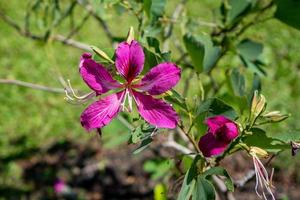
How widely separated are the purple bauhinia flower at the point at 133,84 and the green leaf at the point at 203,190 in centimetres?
13

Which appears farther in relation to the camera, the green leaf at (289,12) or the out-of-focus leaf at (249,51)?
the out-of-focus leaf at (249,51)

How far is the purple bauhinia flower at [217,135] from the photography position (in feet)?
2.84

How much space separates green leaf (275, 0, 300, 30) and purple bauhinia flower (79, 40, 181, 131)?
49cm

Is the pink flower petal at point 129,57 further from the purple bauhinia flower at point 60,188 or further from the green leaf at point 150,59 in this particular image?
the purple bauhinia flower at point 60,188

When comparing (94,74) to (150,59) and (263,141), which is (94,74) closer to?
(150,59)

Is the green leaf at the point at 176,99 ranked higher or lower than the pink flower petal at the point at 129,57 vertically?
lower

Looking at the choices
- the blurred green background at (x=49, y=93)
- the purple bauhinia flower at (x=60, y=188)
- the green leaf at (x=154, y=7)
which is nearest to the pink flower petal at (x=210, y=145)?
the green leaf at (x=154, y=7)

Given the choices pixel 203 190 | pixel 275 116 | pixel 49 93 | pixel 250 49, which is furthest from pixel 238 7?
pixel 49 93

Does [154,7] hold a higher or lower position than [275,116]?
higher

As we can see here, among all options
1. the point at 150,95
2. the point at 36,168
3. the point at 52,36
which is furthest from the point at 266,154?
the point at 36,168

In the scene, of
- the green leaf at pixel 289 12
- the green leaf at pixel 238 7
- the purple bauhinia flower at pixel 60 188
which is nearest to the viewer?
the green leaf at pixel 289 12

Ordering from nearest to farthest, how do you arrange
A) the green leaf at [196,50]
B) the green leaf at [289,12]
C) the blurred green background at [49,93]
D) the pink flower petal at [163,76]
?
the pink flower petal at [163,76], the green leaf at [196,50], the green leaf at [289,12], the blurred green background at [49,93]

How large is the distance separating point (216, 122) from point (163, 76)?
12cm

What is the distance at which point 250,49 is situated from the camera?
148 cm
